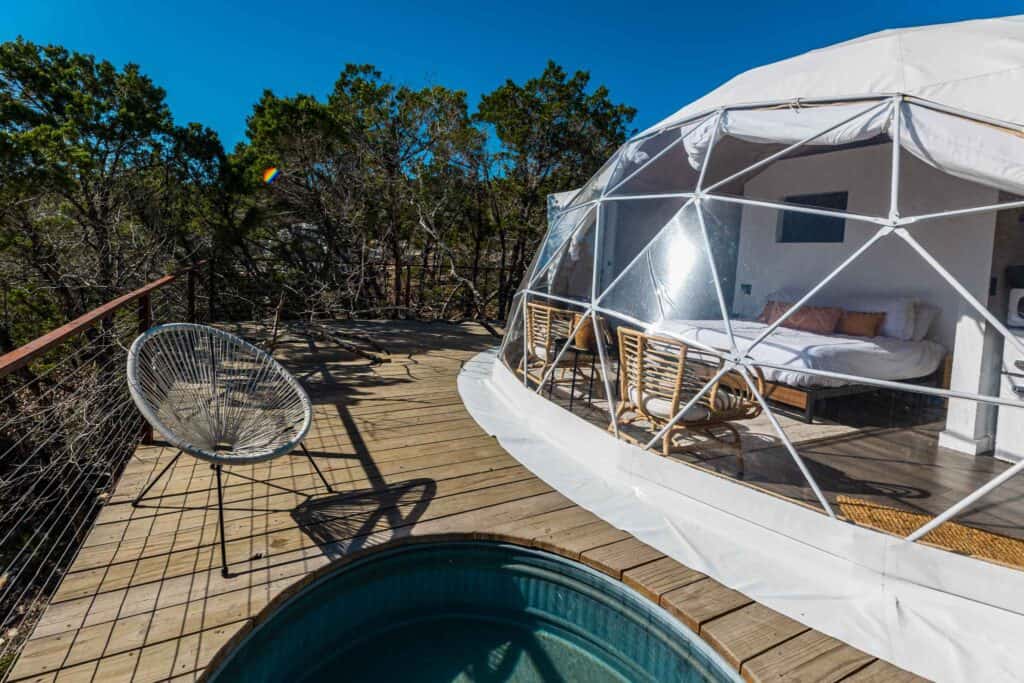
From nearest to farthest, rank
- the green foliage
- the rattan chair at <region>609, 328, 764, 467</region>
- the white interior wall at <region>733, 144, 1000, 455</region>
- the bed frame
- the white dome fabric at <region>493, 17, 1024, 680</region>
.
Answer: the white dome fabric at <region>493, 17, 1024, 680</region> → the white interior wall at <region>733, 144, 1000, 455</region> → the bed frame → the rattan chair at <region>609, 328, 764, 467</region> → the green foliage

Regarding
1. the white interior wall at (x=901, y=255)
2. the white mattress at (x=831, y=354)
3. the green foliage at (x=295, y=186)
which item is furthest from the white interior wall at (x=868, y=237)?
the green foliage at (x=295, y=186)

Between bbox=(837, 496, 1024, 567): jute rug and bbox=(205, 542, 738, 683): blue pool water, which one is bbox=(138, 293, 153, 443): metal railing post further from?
bbox=(837, 496, 1024, 567): jute rug

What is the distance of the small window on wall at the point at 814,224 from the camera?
293 cm

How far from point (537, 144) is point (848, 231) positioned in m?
9.32

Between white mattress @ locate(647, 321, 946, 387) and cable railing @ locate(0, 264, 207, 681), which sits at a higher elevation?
white mattress @ locate(647, 321, 946, 387)

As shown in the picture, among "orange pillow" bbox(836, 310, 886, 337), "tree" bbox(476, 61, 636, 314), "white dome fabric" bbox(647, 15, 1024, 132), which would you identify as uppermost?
"tree" bbox(476, 61, 636, 314)

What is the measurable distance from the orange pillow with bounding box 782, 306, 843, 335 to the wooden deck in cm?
137

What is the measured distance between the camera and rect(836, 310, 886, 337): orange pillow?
265 centimetres

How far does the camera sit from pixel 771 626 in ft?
7.08

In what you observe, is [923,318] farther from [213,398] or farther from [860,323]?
[213,398]

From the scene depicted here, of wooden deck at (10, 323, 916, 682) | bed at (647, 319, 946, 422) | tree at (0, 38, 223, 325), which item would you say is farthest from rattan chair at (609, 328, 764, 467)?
tree at (0, 38, 223, 325)

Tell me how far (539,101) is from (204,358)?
9835 millimetres

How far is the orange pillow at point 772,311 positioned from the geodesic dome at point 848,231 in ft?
0.06

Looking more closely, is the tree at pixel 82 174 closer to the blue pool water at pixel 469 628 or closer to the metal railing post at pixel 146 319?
the metal railing post at pixel 146 319
